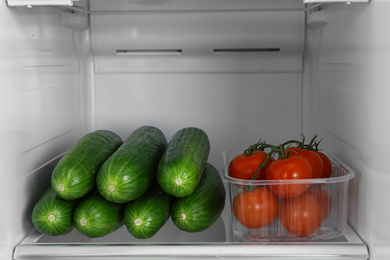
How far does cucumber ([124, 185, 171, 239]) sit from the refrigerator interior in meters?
0.04

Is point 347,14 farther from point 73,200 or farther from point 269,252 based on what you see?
point 73,200

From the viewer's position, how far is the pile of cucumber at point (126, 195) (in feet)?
3.30

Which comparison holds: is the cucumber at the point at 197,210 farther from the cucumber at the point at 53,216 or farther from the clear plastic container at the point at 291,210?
the cucumber at the point at 53,216

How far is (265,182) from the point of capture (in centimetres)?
101

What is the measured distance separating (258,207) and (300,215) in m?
0.08

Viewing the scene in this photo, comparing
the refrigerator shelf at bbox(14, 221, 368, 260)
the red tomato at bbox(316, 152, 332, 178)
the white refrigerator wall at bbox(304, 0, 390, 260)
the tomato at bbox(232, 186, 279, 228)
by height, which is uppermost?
the white refrigerator wall at bbox(304, 0, 390, 260)

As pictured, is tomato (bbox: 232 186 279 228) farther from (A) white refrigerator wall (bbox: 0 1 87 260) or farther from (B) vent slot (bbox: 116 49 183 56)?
(B) vent slot (bbox: 116 49 183 56)

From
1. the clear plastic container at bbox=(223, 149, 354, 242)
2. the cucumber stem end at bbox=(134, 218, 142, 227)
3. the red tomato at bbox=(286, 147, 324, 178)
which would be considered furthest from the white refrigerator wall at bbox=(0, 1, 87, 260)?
the red tomato at bbox=(286, 147, 324, 178)

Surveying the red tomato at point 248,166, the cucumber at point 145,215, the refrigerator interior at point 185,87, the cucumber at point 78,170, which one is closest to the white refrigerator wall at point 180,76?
the refrigerator interior at point 185,87

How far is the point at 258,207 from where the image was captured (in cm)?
101

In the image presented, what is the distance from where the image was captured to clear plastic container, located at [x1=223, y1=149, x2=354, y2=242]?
1012 millimetres

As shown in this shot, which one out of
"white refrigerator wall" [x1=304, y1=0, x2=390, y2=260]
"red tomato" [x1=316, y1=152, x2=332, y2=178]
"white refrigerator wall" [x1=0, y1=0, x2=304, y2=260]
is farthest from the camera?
"white refrigerator wall" [x1=0, y1=0, x2=304, y2=260]

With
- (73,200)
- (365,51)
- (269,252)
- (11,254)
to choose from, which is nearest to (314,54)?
(365,51)

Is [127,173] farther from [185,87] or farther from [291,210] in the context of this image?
[185,87]
